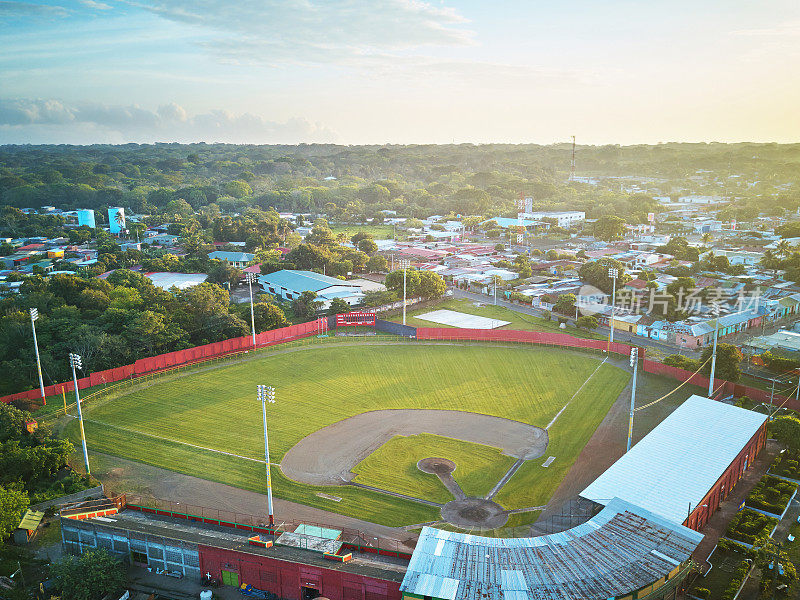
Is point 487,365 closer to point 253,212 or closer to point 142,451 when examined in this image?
point 142,451

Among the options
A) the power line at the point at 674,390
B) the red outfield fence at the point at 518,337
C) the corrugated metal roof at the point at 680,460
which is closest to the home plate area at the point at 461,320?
the red outfield fence at the point at 518,337

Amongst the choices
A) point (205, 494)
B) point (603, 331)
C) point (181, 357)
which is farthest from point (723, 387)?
point (181, 357)

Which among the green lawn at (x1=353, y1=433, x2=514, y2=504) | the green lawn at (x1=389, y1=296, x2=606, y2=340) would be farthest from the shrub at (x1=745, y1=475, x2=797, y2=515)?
the green lawn at (x1=389, y1=296, x2=606, y2=340)

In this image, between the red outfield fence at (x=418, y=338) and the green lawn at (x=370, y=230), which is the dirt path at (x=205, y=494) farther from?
the green lawn at (x=370, y=230)

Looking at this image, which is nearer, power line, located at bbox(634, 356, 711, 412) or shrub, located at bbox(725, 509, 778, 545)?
shrub, located at bbox(725, 509, 778, 545)

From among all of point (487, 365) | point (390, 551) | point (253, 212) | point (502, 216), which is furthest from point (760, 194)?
point (390, 551)

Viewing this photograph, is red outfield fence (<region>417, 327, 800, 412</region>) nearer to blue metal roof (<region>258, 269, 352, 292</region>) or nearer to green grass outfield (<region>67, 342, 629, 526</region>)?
green grass outfield (<region>67, 342, 629, 526</region>)
